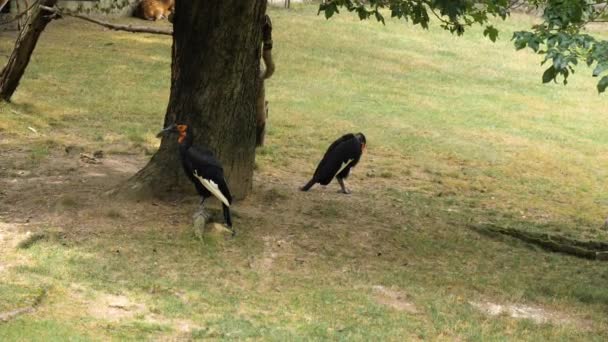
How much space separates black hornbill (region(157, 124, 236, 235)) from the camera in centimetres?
751

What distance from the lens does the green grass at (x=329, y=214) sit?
6.16 metres

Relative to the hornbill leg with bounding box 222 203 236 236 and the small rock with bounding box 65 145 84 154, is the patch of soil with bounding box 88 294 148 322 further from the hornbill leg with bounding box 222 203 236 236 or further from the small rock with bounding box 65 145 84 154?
the small rock with bounding box 65 145 84 154

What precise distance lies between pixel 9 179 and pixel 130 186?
163 cm

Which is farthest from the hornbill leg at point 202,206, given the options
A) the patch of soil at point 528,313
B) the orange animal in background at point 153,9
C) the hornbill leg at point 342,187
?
the orange animal in background at point 153,9

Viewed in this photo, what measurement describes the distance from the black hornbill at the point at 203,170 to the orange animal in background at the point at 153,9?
1626cm

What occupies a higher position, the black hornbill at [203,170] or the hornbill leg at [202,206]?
the black hornbill at [203,170]

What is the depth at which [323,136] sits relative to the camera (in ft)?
46.0

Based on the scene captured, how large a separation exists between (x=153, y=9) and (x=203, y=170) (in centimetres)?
1688

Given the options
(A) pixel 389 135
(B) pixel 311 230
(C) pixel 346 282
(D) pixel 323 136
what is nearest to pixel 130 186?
(B) pixel 311 230

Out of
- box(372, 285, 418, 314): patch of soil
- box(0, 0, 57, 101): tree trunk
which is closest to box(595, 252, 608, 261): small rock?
box(372, 285, 418, 314): patch of soil

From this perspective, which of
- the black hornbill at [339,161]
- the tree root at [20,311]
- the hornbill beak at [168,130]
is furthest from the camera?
the black hornbill at [339,161]

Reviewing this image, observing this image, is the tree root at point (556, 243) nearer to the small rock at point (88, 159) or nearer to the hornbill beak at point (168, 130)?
the hornbill beak at point (168, 130)

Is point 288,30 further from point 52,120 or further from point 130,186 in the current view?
point 130,186

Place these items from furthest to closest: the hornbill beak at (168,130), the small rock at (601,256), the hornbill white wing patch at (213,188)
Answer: the small rock at (601,256), the hornbill beak at (168,130), the hornbill white wing patch at (213,188)
